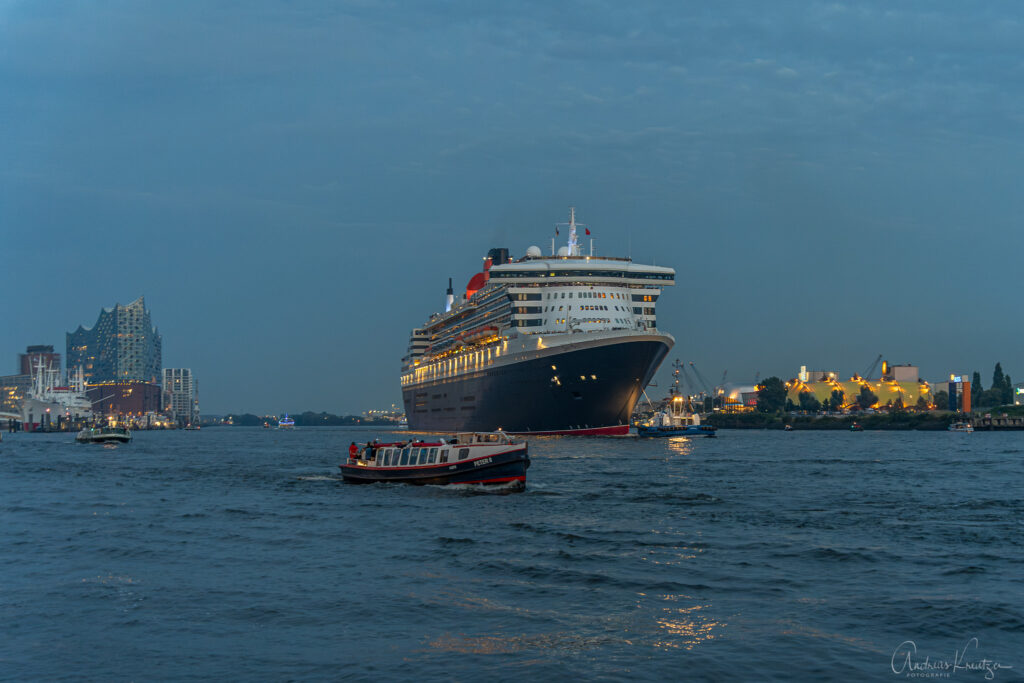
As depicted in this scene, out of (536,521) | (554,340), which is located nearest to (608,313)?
(554,340)

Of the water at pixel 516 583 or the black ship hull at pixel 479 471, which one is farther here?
the black ship hull at pixel 479 471

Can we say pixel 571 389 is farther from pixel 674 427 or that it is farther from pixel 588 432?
pixel 674 427

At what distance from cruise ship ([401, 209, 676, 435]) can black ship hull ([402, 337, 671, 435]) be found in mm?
112

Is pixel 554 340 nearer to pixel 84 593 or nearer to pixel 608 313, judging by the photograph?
pixel 608 313

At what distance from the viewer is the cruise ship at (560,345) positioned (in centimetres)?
9675

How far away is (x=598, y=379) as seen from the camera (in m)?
96.8

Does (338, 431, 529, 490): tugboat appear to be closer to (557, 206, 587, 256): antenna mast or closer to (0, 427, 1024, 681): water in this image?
(0, 427, 1024, 681): water

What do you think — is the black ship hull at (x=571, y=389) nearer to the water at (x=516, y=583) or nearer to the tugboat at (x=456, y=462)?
the tugboat at (x=456, y=462)

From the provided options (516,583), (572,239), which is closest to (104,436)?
(572,239)

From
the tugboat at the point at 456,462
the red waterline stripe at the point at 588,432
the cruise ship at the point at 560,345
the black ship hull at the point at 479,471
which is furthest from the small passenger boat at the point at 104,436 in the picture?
the black ship hull at the point at 479,471

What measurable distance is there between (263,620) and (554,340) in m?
78.6

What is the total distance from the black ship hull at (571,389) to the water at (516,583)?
45.2 meters

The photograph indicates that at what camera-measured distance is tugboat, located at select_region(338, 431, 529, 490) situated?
48.5m

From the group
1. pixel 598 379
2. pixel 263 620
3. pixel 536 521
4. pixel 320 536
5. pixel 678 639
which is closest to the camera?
pixel 678 639
